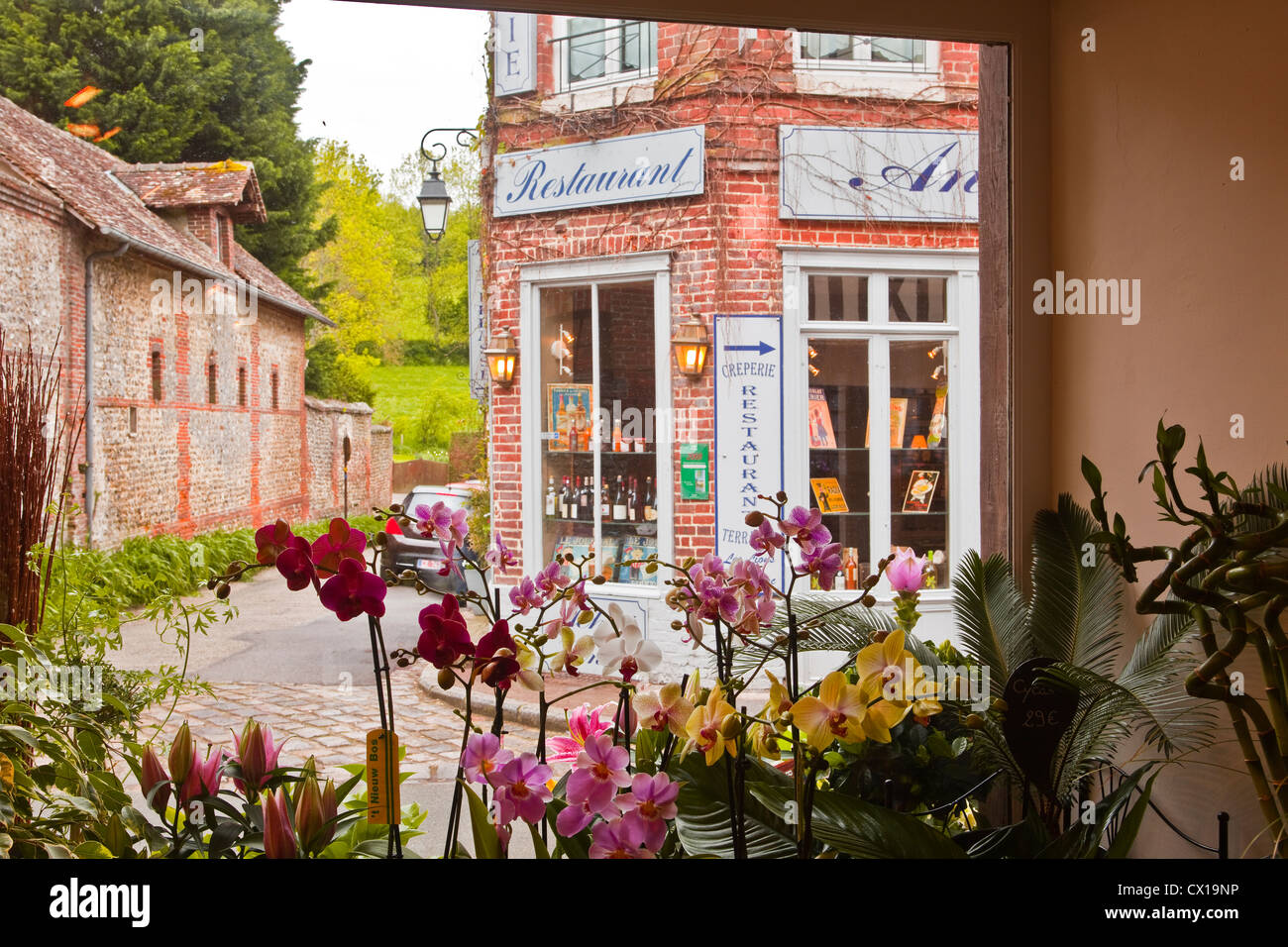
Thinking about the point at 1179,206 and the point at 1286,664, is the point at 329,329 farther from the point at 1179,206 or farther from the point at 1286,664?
the point at 1286,664

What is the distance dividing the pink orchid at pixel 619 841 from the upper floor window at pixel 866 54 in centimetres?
471

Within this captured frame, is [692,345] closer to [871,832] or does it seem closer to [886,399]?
[886,399]

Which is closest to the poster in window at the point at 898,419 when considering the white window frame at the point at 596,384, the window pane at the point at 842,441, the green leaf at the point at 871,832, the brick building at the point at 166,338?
the window pane at the point at 842,441

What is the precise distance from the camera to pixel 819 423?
493 cm

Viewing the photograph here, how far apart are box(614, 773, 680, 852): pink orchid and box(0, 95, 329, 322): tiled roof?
8.32 ft

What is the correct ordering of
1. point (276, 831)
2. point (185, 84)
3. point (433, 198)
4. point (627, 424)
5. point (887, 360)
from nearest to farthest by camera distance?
point (276, 831) → point (185, 84) → point (433, 198) → point (887, 360) → point (627, 424)

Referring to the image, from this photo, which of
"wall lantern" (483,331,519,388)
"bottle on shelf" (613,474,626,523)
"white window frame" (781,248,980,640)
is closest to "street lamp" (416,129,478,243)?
"wall lantern" (483,331,519,388)

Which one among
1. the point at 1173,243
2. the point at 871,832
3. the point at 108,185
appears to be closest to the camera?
the point at 871,832

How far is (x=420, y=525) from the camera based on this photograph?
3.48ft

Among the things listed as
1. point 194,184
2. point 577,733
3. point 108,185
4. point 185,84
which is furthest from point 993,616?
point 185,84

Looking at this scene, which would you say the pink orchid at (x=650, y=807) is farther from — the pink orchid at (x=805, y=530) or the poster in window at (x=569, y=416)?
the poster in window at (x=569, y=416)

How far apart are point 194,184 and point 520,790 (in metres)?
3.02

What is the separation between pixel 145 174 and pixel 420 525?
264cm
